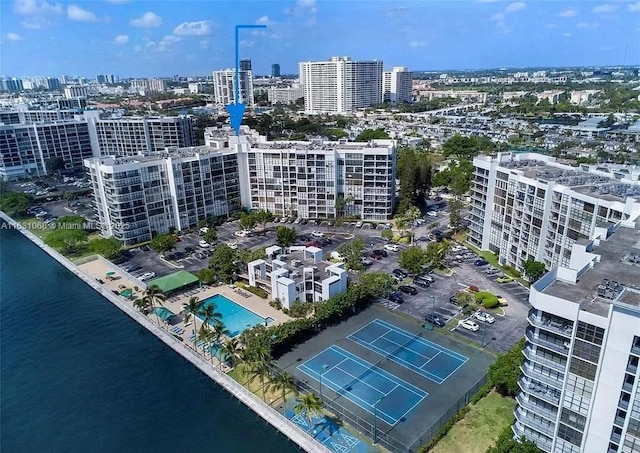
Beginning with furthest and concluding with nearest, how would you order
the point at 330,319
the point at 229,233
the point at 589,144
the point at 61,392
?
the point at 589,144 < the point at 229,233 < the point at 330,319 < the point at 61,392

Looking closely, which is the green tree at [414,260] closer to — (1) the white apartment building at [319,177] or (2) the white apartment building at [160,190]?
(1) the white apartment building at [319,177]

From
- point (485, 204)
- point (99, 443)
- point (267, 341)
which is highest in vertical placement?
point (485, 204)

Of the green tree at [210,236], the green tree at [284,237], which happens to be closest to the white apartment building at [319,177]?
the green tree at [210,236]

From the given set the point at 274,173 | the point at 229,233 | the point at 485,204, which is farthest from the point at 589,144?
the point at 229,233

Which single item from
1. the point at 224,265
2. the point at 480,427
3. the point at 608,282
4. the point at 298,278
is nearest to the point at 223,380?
the point at 298,278

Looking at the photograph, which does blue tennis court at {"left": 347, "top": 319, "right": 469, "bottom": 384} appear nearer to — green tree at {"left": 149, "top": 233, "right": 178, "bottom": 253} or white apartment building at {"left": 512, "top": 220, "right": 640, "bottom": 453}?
white apartment building at {"left": 512, "top": 220, "right": 640, "bottom": 453}

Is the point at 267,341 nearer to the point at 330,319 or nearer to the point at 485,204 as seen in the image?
the point at 330,319
